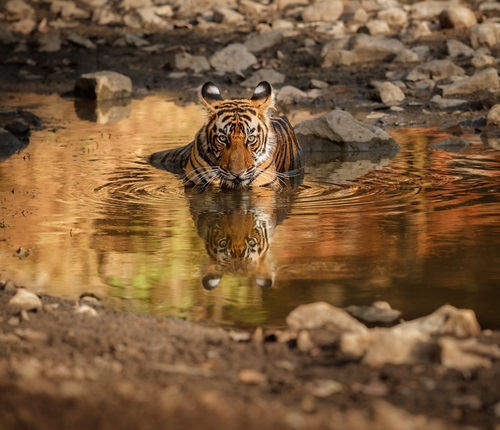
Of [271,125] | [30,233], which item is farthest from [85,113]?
[30,233]

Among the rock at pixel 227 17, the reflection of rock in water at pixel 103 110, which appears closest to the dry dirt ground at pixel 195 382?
the reflection of rock in water at pixel 103 110

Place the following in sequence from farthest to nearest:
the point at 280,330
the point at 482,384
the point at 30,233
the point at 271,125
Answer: the point at 271,125
the point at 30,233
the point at 280,330
the point at 482,384

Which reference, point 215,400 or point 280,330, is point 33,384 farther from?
point 280,330

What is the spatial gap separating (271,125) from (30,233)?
9.42 feet

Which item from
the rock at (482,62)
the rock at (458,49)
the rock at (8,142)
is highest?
the rock at (458,49)

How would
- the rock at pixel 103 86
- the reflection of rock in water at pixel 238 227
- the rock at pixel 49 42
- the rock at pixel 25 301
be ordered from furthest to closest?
the rock at pixel 49 42, the rock at pixel 103 86, the reflection of rock in water at pixel 238 227, the rock at pixel 25 301

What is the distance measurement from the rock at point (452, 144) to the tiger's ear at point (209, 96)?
8.06 feet

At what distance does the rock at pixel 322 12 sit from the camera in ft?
64.1

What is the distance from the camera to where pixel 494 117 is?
12273 millimetres

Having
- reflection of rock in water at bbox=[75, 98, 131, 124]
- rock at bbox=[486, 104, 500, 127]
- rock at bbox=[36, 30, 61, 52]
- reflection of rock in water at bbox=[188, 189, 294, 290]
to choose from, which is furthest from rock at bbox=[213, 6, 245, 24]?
reflection of rock in water at bbox=[188, 189, 294, 290]

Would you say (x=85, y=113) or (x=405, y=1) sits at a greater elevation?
(x=405, y=1)

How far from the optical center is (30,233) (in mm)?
7629

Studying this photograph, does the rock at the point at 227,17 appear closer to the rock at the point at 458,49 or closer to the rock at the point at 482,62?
the rock at the point at 458,49

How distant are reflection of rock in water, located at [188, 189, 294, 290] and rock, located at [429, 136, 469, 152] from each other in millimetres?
2547
